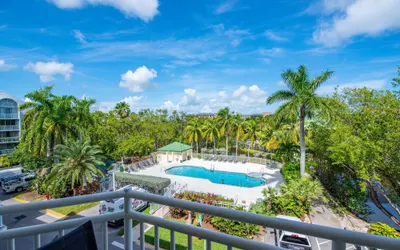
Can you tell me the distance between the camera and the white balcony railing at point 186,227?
3.31 ft

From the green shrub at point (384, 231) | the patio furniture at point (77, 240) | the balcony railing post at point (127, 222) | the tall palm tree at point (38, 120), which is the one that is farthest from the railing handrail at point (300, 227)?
the tall palm tree at point (38, 120)

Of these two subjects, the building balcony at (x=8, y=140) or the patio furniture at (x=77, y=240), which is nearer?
the patio furniture at (x=77, y=240)

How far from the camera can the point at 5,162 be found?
19234 millimetres

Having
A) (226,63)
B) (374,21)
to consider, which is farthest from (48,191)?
(374,21)

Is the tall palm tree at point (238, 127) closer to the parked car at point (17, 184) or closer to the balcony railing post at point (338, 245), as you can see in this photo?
the parked car at point (17, 184)

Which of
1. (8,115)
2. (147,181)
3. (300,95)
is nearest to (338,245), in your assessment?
(300,95)

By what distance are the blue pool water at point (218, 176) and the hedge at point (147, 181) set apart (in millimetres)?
4622

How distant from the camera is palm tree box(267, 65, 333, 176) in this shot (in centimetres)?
1085

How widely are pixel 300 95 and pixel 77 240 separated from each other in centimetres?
1175

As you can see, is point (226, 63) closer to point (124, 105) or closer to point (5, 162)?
point (124, 105)

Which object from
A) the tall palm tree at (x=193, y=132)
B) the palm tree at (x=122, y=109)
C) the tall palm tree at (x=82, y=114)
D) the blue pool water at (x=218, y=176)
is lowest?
the blue pool water at (x=218, y=176)

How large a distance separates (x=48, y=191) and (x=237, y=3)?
13.8m

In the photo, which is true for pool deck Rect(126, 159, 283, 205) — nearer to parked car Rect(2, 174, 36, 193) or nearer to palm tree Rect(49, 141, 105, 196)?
palm tree Rect(49, 141, 105, 196)

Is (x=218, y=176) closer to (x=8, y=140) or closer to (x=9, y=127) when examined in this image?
(x=8, y=140)
